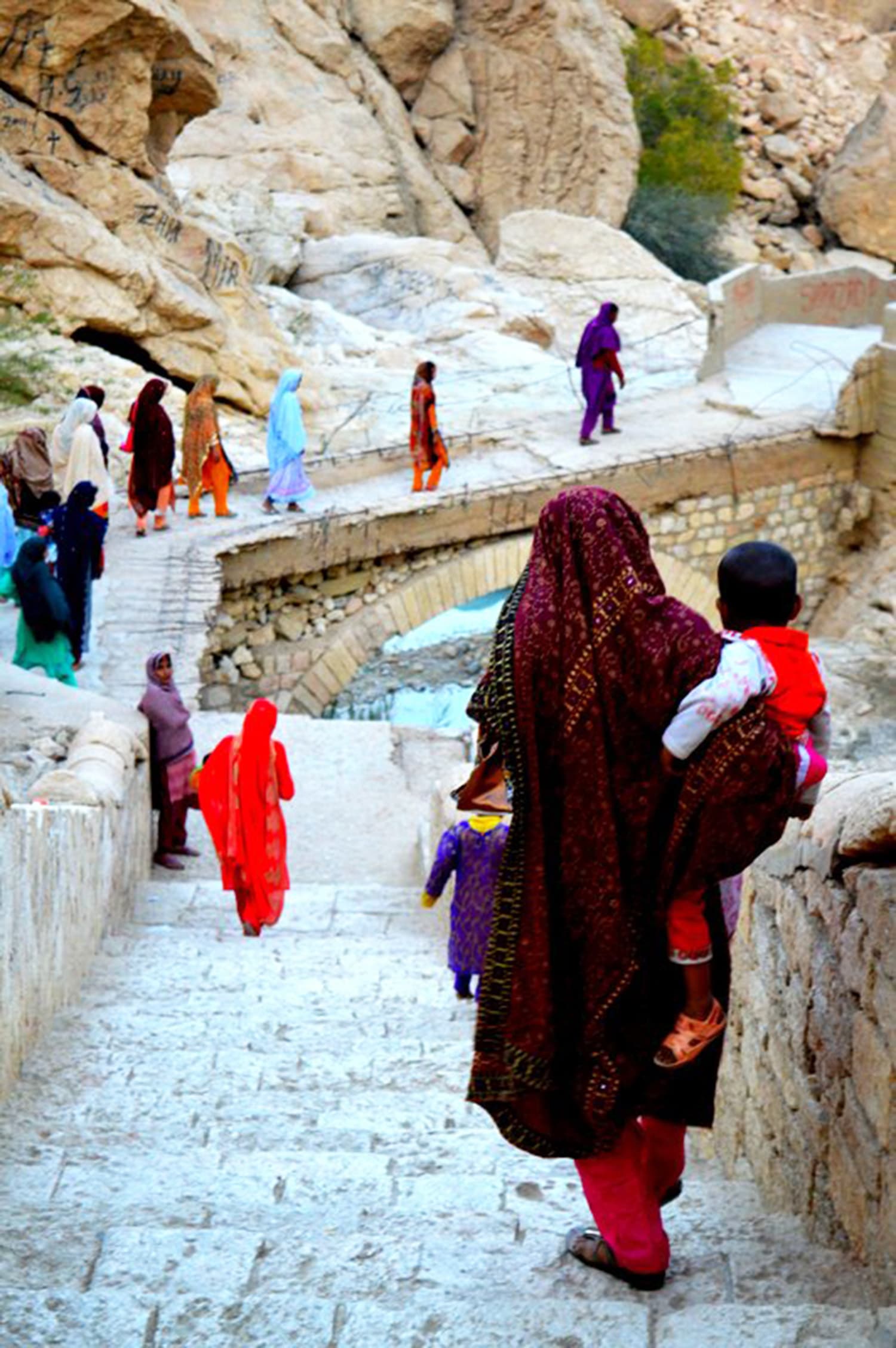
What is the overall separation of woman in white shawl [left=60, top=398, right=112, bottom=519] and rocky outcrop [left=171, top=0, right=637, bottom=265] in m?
12.7

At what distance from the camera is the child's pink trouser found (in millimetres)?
2910

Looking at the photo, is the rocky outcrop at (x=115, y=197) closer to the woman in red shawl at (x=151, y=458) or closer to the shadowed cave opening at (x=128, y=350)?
the shadowed cave opening at (x=128, y=350)

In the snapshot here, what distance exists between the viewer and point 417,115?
28344 mm

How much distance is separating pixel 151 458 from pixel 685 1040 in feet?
33.6

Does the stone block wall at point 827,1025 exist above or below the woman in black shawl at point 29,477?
above

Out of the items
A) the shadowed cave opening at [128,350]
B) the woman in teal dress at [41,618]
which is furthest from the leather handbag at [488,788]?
the shadowed cave opening at [128,350]

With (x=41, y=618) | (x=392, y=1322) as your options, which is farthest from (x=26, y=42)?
(x=392, y=1322)

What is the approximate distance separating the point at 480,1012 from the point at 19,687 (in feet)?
19.0

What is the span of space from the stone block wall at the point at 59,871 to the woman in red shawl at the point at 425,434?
19.9ft

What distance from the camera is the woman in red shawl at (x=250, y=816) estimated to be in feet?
22.9

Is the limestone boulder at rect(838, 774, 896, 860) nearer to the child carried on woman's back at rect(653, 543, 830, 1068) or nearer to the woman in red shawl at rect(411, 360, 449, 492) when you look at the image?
the child carried on woman's back at rect(653, 543, 830, 1068)

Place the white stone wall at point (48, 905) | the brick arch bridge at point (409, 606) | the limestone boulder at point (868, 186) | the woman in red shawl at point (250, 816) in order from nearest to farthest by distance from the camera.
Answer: the white stone wall at point (48, 905) < the woman in red shawl at point (250, 816) < the brick arch bridge at point (409, 606) < the limestone boulder at point (868, 186)

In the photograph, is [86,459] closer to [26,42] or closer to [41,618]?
[41,618]

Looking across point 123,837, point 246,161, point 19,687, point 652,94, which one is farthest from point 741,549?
point 652,94
